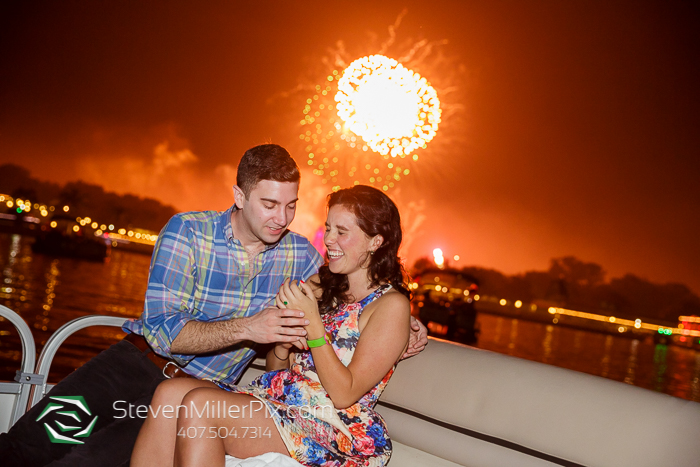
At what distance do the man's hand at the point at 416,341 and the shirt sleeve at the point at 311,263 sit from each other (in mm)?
816

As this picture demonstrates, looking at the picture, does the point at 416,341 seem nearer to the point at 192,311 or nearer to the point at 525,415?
the point at 525,415

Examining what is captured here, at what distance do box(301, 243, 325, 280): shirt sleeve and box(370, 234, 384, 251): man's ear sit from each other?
0.67 m

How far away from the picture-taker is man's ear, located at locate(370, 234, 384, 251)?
119 inches

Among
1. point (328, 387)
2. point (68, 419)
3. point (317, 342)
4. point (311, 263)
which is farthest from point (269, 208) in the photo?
point (68, 419)

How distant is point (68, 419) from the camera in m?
2.70

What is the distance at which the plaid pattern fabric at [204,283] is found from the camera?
9.56 ft

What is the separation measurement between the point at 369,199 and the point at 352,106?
540 centimetres

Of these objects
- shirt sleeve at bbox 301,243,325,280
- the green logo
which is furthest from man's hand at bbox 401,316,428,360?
the green logo

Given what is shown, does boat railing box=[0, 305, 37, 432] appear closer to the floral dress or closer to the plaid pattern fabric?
the plaid pattern fabric

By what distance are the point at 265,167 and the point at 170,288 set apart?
89cm

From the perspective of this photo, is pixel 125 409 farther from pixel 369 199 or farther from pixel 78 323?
pixel 369 199

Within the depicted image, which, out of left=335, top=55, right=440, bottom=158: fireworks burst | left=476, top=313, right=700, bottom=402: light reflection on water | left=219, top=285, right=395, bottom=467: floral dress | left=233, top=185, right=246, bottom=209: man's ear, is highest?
left=335, top=55, right=440, bottom=158: fireworks burst

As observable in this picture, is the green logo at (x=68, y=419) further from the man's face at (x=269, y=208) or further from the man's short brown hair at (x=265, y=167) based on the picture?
the man's short brown hair at (x=265, y=167)

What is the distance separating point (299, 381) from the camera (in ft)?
8.57
